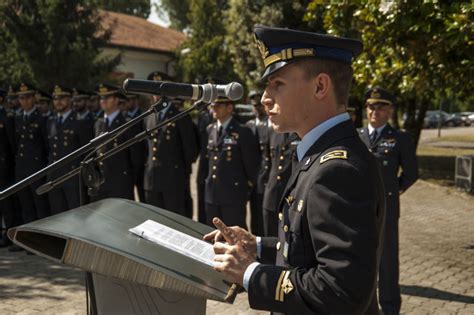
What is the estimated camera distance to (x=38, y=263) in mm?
6938

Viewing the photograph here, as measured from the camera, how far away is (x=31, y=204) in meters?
8.16

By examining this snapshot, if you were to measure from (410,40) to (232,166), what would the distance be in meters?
2.99

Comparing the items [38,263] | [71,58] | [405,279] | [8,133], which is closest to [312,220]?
[405,279]

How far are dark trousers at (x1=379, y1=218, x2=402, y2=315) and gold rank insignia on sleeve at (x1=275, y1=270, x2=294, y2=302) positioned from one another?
348 cm

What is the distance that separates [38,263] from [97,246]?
18.4 feet

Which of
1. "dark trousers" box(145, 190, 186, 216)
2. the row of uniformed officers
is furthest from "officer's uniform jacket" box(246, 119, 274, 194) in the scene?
"dark trousers" box(145, 190, 186, 216)

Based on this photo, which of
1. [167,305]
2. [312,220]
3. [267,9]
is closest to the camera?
[312,220]

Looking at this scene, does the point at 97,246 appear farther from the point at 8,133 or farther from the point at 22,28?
the point at 22,28

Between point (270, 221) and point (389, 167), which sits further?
point (270, 221)

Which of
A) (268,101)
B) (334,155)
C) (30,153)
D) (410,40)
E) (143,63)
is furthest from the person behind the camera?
(143,63)

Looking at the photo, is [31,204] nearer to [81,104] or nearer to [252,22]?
[81,104]

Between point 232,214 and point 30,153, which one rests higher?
point 30,153

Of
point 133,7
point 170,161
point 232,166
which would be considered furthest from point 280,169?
point 133,7

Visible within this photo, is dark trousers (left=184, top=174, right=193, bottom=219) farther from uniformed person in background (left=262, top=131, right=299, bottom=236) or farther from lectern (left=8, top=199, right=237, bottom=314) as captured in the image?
lectern (left=8, top=199, right=237, bottom=314)
